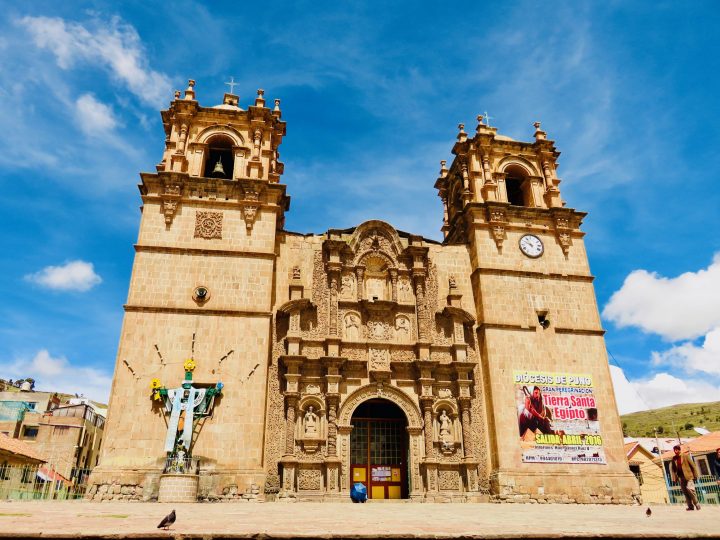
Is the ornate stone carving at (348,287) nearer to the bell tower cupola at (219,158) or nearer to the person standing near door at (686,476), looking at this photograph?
the bell tower cupola at (219,158)

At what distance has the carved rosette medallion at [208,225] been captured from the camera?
20.8 m

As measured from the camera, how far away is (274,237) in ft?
69.6

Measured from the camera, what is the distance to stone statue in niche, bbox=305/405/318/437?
18766 millimetres

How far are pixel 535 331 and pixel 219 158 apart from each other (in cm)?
1589

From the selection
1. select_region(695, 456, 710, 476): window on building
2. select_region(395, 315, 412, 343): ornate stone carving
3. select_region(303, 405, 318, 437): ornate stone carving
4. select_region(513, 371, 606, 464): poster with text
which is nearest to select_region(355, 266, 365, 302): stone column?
select_region(395, 315, 412, 343): ornate stone carving

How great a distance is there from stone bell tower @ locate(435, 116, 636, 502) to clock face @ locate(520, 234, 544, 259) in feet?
0.16

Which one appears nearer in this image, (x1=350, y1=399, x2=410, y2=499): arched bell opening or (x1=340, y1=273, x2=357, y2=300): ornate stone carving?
(x1=350, y1=399, x2=410, y2=499): arched bell opening

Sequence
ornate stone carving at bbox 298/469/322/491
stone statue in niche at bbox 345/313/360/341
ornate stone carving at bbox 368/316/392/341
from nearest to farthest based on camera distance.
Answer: ornate stone carving at bbox 298/469/322/491
stone statue in niche at bbox 345/313/360/341
ornate stone carving at bbox 368/316/392/341

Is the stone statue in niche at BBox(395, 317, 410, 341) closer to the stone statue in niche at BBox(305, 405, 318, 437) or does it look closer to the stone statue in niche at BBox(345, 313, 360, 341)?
the stone statue in niche at BBox(345, 313, 360, 341)

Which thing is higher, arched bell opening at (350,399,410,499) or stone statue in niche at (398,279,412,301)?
stone statue in niche at (398,279,412,301)

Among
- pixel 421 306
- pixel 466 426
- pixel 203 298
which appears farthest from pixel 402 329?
pixel 203 298

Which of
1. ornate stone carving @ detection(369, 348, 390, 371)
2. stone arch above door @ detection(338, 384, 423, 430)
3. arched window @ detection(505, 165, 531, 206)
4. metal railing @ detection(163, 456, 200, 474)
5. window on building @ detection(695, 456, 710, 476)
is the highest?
arched window @ detection(505, 165, 531, 206)

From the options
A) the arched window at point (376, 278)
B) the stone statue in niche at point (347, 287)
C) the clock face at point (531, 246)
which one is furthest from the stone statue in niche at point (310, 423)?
the clock face at point (531, 246)

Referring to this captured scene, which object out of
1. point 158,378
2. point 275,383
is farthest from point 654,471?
point 158,378
